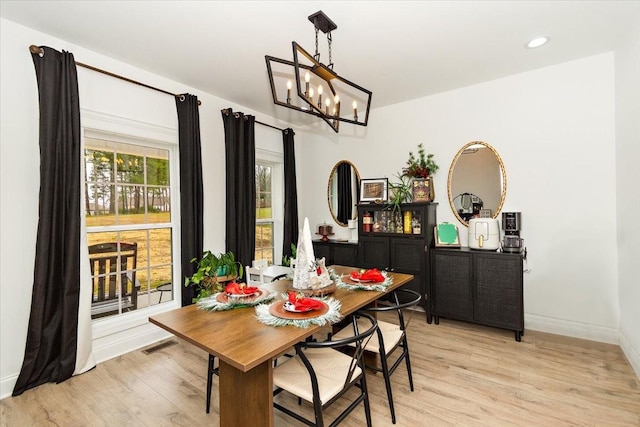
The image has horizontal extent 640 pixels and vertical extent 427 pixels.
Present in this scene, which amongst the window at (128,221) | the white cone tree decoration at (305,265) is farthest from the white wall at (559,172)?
the window at (128,221)

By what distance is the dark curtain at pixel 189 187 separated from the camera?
325cm

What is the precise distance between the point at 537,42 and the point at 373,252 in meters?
2.68

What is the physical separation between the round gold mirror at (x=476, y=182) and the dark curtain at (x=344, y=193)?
1424mm

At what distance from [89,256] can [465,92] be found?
436 cm

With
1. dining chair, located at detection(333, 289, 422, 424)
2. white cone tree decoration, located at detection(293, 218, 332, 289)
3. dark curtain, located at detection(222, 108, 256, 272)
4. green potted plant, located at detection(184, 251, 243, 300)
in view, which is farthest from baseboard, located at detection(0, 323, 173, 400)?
dining chair, located at detection(333, 289, 422, 424)

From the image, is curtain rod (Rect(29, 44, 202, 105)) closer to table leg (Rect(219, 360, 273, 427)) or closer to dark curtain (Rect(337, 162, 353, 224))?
dark curtain (Rect(337, 162, 353, 224))

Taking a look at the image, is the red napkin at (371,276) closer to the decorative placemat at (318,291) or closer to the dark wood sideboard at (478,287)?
the decorative placemat at (318,291)

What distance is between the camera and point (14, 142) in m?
2.31

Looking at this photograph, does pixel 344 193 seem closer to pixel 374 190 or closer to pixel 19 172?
pixel 374 190

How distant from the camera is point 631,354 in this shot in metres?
2.53

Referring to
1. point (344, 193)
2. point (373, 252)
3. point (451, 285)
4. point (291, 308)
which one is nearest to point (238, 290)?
point (291, 308)

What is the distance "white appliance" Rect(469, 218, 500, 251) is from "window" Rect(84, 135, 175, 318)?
336 centimetres

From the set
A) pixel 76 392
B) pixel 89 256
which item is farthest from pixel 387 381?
pixel 89 256

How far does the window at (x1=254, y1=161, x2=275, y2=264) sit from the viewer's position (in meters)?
4.60
